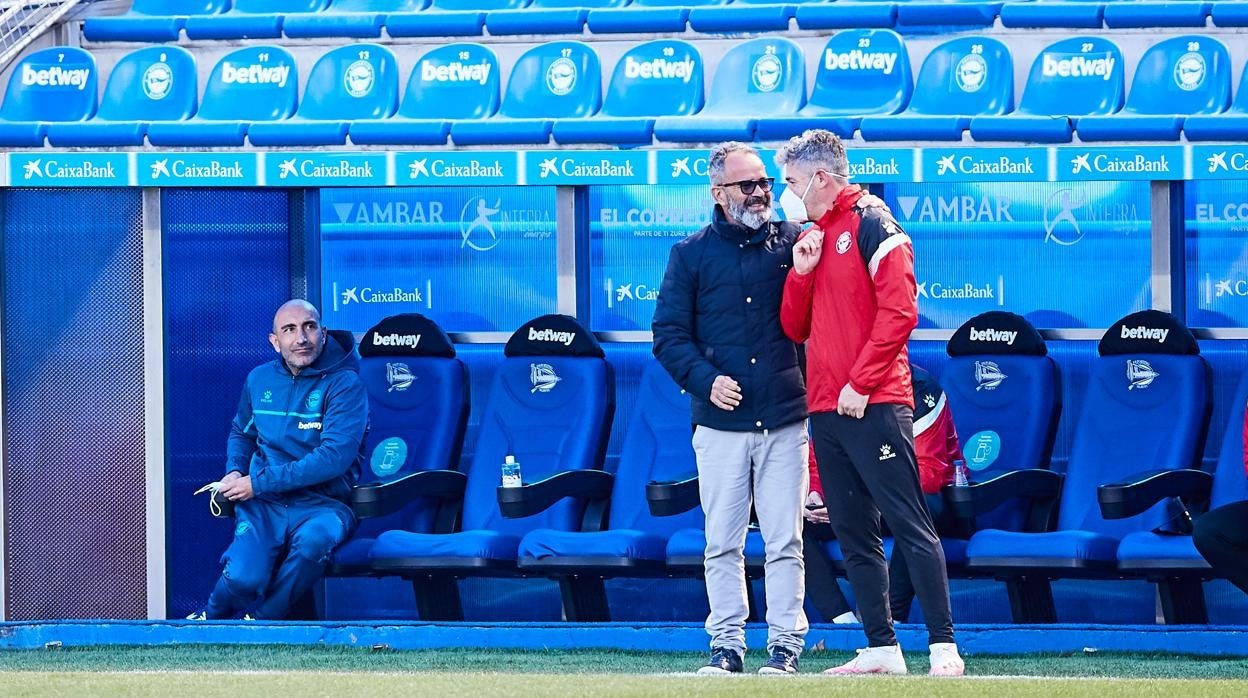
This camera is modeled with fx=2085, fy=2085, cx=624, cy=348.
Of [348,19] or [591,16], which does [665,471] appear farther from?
[348,19]

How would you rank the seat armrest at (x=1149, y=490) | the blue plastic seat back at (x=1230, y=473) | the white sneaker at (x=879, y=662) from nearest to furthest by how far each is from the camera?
the white sneaker at (x=879, y=662), the seat armrest at (x=1149, y=490), the blue plastic seat back at (x=1230, y=473)

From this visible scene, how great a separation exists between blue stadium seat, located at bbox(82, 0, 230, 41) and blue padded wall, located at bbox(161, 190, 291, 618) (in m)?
1.35

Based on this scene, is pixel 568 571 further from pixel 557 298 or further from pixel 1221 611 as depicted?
pixel 1221 611

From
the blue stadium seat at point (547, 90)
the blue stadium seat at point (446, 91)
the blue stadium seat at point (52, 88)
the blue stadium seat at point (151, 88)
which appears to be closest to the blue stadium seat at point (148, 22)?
the blue stadium seat at point (151, 88)

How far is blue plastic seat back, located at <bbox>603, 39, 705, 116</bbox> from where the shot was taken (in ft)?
26.7

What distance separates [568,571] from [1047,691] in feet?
8.09

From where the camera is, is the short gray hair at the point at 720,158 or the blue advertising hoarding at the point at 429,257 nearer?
the short gray hair at the point at 720,158

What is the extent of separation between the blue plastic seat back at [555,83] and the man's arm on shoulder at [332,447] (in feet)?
4.65

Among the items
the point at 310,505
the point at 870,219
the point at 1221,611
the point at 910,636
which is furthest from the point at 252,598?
the point at 1221,611

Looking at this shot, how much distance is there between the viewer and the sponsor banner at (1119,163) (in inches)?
286

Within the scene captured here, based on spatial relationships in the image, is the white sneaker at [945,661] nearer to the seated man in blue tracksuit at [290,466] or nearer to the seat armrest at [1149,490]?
the seat armrest at [1149,490]

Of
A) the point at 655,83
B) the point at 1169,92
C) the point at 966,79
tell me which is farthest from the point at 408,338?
the point at 1169,92

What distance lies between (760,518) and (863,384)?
580 millimetres

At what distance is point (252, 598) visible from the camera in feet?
24.2
